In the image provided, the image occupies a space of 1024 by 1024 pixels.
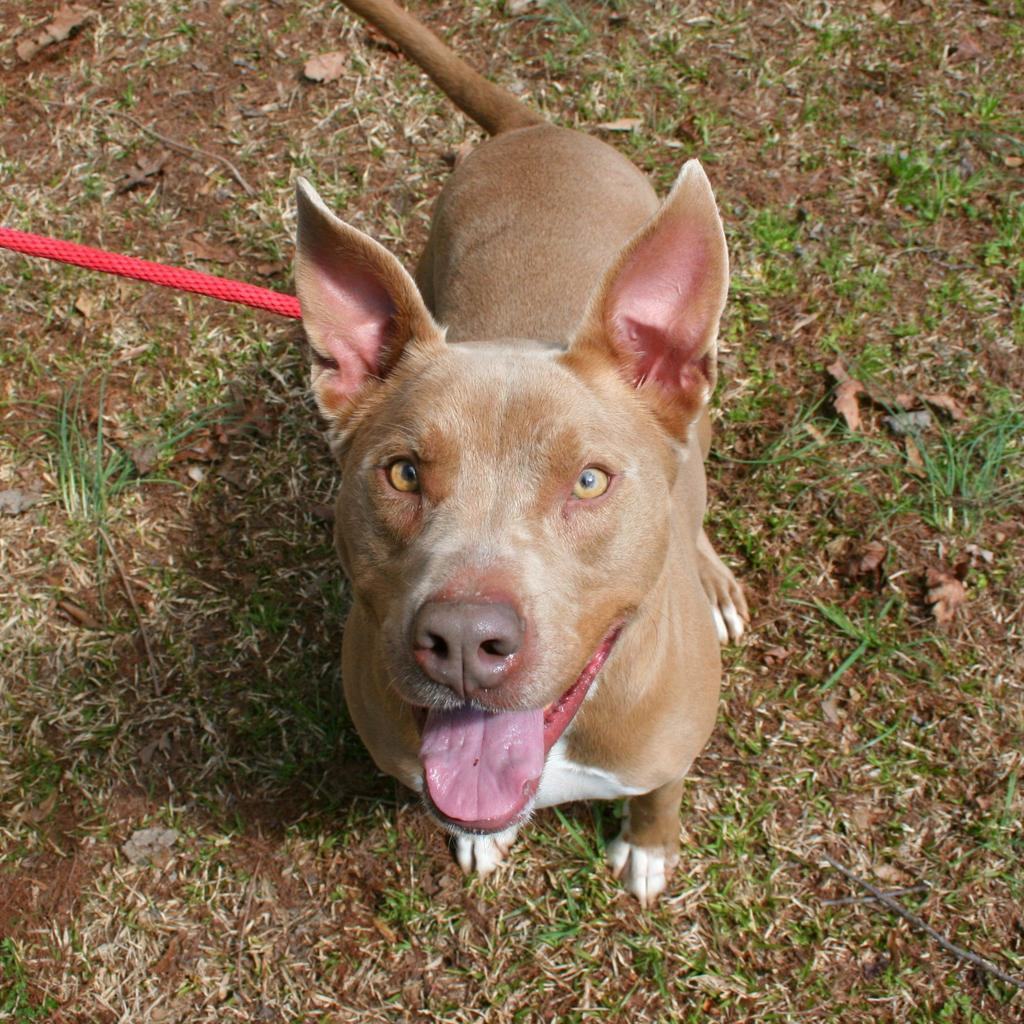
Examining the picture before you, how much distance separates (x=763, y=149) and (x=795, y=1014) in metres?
4.35

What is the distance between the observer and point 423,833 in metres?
4.56

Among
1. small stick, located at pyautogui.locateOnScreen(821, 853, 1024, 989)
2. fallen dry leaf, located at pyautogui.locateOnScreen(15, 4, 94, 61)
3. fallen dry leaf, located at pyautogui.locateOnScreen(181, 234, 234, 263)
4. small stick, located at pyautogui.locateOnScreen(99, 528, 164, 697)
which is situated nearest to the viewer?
small stick, located at pyautogui.locateOnScreen(821, 853, 1024, 989)

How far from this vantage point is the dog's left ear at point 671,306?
283 centimetres

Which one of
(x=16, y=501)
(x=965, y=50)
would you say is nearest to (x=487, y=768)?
(x=16, y=501)

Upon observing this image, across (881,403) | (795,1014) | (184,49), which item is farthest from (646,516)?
(184,49)

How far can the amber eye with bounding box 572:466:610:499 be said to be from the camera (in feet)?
9.50

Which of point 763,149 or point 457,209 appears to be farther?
point 763,149

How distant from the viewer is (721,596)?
4848 millimetres

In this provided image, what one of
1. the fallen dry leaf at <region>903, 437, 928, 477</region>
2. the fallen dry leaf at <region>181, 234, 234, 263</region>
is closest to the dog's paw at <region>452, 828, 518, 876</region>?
the fallen dry leaf at <region>903, 437, 928, 477</region>

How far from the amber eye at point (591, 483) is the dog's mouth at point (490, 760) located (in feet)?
1.27

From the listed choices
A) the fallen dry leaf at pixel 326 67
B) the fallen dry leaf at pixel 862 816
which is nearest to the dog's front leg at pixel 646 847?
the fallen dry leaf at pixel 862 816

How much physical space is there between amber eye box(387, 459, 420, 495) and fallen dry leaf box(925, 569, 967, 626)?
288 cm

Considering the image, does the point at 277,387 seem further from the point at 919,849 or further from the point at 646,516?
the point at 919,849

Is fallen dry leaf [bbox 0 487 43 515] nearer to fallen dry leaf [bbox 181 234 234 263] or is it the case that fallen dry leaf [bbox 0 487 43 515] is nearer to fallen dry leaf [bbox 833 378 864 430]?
fallen dry leaf [bbox 181 234 234 263]
